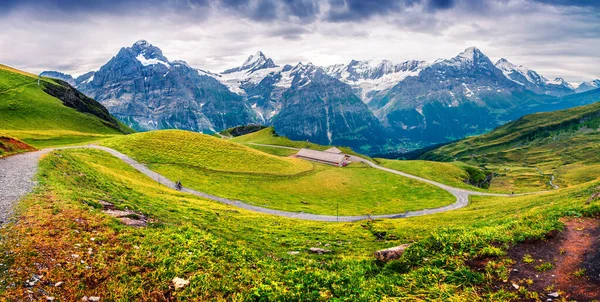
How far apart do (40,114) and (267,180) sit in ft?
436

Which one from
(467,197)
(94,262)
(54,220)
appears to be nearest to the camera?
(94,262)

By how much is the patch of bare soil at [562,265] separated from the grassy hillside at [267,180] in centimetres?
4699

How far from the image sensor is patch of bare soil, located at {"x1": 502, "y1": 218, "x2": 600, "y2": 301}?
12289 millimetres

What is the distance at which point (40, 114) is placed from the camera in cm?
14162

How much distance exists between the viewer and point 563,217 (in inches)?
766

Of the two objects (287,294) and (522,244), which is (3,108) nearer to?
(287,294)

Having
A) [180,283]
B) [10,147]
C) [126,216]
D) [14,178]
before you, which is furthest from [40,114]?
[180,283]

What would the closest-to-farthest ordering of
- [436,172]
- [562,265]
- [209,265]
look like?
[562,265], [209,265], [436,172]

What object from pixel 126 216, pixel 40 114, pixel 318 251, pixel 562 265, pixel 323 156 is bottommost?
pixel 323 156

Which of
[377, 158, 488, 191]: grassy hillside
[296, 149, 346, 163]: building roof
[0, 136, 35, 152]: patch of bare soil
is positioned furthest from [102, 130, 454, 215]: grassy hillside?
[0, 136, 35, 152]: patch of bare soil

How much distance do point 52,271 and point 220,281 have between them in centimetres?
719

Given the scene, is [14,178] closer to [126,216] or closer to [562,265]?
[126,216]

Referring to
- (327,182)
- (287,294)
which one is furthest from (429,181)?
(287,294)

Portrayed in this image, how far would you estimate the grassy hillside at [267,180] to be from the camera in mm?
69375
